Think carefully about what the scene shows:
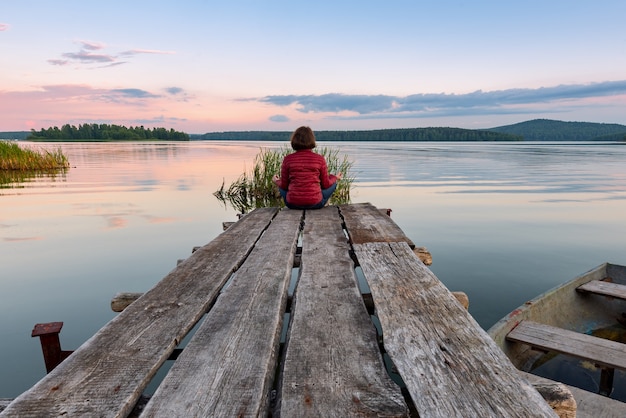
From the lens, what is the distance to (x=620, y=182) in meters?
20.8

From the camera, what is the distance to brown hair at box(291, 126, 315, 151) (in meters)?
6.21

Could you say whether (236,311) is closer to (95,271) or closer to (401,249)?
(401,249)

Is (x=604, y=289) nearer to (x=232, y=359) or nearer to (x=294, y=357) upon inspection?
(x=294, y=357)

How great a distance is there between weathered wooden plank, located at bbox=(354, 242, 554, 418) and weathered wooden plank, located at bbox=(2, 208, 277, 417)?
1093mm

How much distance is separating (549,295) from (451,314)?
3390 mm

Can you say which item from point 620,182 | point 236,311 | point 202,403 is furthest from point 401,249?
point 620,182

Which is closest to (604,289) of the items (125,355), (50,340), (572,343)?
(572,343)

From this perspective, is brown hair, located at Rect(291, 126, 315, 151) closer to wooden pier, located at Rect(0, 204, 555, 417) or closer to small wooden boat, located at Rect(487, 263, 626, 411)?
wooden pier, located at Rect(0, 204, 555, 417)

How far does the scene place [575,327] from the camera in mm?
5160

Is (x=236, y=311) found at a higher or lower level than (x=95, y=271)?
higher

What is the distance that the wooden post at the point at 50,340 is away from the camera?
8.30 feet

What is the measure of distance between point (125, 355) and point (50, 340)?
4.03ft

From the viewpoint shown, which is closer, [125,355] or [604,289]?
[125,355]

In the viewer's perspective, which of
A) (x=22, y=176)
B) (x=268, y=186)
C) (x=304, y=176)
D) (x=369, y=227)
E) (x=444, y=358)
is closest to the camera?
(x=444, y=358)
